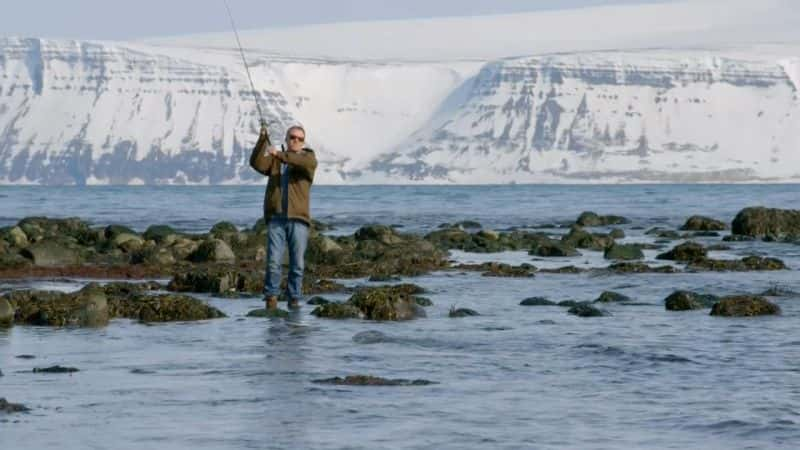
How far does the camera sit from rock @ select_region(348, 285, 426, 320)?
687 inches

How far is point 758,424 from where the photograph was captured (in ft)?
34.2

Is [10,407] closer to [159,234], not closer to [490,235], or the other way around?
[159,234]

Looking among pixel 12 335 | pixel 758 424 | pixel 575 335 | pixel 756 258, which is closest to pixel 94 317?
pixel 12 335

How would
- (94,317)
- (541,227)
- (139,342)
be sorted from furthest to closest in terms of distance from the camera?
(541,227) → (94,317) → (139,342)

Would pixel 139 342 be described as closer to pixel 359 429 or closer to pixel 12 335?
pixel 12 335

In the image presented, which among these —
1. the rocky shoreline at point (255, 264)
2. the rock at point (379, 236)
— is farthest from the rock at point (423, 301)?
the rock at point (379, 236)

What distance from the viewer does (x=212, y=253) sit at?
2777 centimetres

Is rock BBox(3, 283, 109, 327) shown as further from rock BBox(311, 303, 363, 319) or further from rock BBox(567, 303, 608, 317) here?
rock BBox(567, 303, 608, 317)

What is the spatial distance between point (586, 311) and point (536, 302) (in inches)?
74.2

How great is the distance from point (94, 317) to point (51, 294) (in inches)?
74.1

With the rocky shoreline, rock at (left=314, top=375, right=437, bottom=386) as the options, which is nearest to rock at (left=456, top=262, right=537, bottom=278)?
the rocky shoreline

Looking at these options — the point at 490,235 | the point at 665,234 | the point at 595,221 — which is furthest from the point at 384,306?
the point at 595,221

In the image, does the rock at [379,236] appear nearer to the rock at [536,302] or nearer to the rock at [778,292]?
the rock at [778,292]

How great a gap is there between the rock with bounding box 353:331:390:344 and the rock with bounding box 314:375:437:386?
8.72ft
